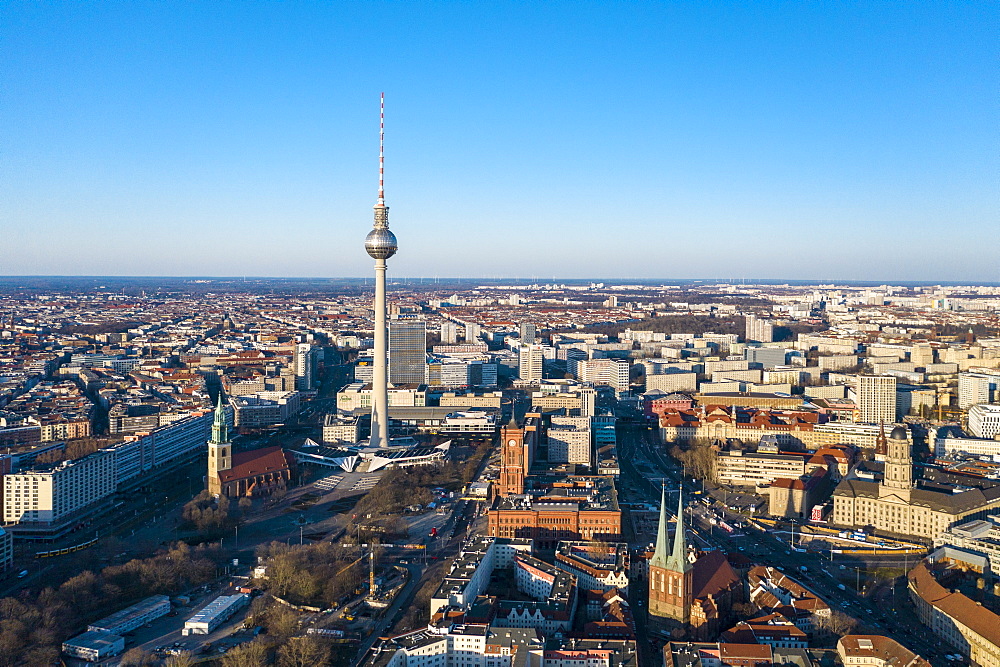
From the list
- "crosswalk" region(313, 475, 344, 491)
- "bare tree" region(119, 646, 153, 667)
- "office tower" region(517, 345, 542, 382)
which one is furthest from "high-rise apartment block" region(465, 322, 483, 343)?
"bare tree" region(119, 646, 153, 667)

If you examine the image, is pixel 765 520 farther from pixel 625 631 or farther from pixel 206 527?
pixel 206 527

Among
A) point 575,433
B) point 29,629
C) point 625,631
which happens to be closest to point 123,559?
point 29,629

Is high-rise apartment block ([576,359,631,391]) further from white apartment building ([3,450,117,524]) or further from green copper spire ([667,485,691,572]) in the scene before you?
green copper spire ([667,485,691,572])

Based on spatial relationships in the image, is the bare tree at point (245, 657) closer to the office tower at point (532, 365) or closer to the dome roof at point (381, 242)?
the dome roof at point (381, 242)

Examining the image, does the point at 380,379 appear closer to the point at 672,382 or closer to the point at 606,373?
the point at 606,373

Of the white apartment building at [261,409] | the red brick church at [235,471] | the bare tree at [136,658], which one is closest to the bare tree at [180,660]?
the bare tree at [136,658]

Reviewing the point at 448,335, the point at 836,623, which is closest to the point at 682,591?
the point at 836,623
